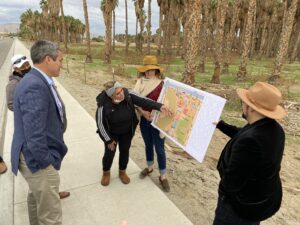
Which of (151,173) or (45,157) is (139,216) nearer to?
(151,173)

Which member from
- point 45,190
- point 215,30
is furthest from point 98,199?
point 215,30

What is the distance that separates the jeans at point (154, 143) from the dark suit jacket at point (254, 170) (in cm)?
180

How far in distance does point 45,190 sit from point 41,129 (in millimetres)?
622

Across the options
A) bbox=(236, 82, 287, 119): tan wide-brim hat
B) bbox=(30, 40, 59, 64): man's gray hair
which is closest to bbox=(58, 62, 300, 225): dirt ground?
bbox=(236, 82, 287, 119): tan wide-brim hat

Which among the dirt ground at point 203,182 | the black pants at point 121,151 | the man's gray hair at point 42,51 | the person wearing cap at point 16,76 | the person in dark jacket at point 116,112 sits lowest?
the dirt ground at point 203,182

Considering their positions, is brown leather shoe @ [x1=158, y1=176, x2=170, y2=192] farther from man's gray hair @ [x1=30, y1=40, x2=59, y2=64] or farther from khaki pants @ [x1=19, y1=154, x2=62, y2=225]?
man's gray hair @ [x1=30, y1=40, x2=59, y2=64]

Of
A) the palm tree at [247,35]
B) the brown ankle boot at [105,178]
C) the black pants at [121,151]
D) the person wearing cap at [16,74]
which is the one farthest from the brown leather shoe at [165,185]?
the palm tree at [247,35]

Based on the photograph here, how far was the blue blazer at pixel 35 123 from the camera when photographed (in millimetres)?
2365

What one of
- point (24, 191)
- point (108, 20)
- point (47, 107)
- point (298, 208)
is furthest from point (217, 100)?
point (108, 20)

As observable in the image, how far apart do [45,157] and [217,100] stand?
1.80 metres

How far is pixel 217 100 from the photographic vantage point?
117 inches

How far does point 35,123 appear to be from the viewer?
2367mm

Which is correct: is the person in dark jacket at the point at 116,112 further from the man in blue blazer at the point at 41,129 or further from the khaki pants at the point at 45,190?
the khaki pants at the point at 45,190

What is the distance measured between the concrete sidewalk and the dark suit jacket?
1359mm
